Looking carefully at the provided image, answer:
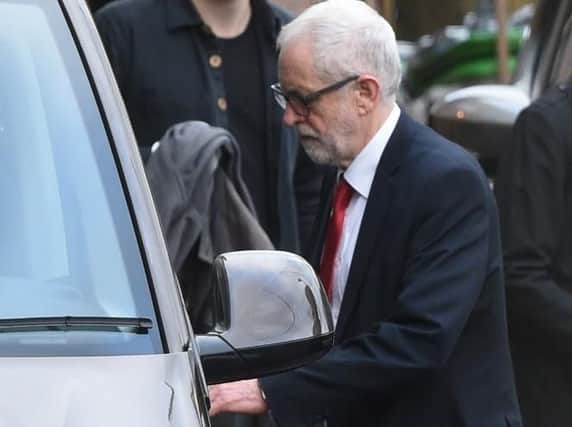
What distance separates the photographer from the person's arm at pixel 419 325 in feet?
13.6

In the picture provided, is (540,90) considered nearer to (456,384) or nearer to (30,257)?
(456,384)

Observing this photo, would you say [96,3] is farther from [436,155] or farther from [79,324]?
[79,324]

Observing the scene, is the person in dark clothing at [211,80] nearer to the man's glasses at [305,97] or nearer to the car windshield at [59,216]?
the man's glasses at [305,97]

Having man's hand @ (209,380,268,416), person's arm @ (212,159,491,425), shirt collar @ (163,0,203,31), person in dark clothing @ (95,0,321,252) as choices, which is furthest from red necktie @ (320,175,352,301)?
shirt collar @ (163,0,203,31)

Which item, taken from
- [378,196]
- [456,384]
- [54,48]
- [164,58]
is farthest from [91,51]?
[164,58]

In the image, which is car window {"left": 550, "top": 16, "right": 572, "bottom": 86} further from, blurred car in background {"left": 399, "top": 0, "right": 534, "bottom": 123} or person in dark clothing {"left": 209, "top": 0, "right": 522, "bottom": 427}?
blurred car in background {"left": 399, "top": 0, "right": 534, "bottom": 123}

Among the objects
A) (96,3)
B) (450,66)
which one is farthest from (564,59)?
(450,66)

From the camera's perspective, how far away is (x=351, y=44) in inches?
167

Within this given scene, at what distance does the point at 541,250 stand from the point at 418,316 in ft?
3.37

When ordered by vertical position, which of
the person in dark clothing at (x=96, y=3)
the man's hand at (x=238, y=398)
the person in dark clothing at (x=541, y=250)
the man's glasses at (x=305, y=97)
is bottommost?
the person in dark clothing at (x=96, y=3)

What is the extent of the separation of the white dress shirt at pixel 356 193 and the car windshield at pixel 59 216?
32.5 inches

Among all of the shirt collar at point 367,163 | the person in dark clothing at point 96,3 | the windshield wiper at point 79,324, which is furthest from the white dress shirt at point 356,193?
the person in dark clothing at point 96,3

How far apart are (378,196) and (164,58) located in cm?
192

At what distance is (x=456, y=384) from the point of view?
4.21m
